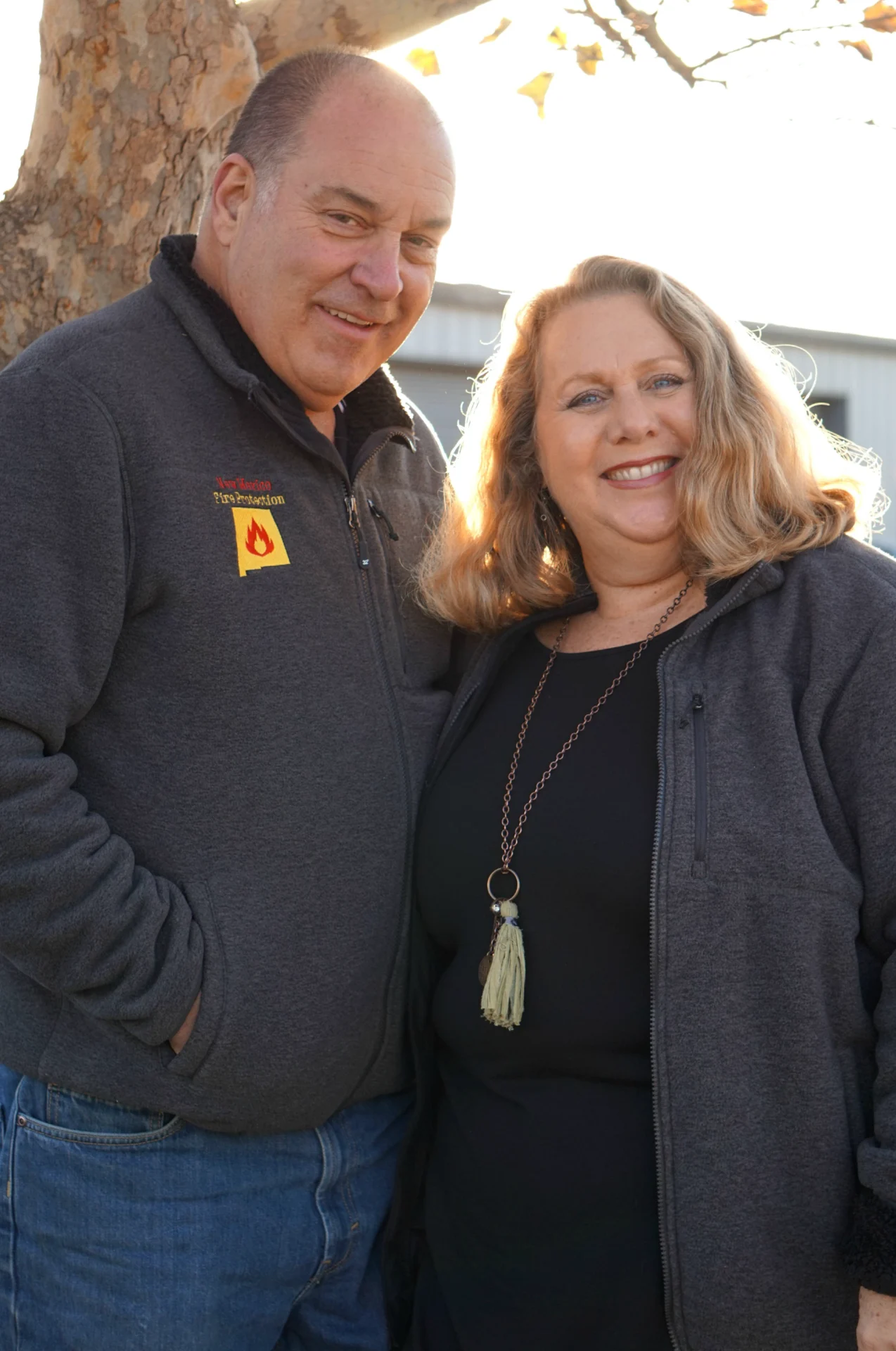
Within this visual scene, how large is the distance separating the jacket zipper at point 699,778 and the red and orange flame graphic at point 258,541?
844 millimetres

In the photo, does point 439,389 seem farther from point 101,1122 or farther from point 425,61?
point 101,1122

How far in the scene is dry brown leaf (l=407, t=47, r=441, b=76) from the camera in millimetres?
3156

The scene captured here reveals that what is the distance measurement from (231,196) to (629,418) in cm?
→ 93


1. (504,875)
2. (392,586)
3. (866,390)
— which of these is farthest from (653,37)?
(866,390)

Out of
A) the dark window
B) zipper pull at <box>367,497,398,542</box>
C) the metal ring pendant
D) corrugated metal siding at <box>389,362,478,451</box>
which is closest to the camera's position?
the metal ring pendant

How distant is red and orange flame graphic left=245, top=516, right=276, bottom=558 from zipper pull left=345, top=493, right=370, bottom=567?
229mm

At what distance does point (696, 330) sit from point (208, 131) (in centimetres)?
123

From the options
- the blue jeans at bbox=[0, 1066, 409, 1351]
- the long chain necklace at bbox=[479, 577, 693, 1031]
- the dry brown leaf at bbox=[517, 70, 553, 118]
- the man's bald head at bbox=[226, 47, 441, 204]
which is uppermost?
the dry brown leaf at bbox=[517, 70, 553, 118]

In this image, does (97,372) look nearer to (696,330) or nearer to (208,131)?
(208,131)

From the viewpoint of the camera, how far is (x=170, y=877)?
218 centimetres

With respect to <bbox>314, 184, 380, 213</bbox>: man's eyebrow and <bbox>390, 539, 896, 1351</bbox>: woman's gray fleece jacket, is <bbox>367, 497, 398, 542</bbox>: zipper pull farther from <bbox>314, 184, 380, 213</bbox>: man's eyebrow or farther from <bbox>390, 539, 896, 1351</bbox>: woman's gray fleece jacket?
<bbox>390, 539, 896, 1351</bbox>: woman's gray fleece jacket

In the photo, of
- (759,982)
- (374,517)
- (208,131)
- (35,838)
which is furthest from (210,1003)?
(208,131)

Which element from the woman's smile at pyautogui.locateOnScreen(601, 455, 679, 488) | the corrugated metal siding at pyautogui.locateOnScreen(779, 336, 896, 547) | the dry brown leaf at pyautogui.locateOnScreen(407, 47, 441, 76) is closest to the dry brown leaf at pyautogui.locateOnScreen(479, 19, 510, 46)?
the dry brown leaf at pyautogui.locateOnScreen(407, 47, 441, 76)

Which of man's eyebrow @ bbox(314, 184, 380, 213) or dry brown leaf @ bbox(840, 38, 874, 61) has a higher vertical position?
dry brown leaf @ bbox(840, 38, 874, 61)
